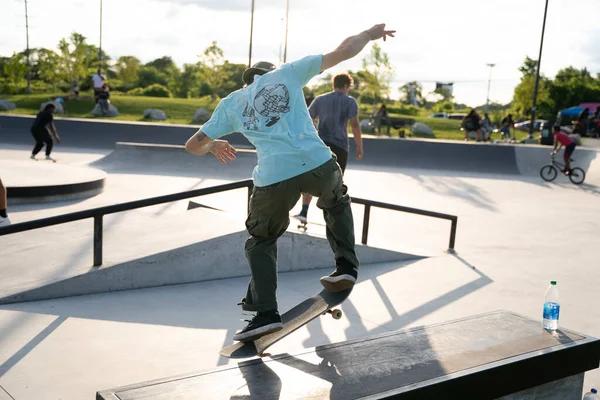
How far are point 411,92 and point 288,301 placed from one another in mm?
80863

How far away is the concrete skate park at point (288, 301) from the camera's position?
10.2ft

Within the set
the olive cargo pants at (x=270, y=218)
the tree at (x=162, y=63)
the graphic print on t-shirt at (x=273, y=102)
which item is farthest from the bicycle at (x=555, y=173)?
the tree at (x=162, y=63)

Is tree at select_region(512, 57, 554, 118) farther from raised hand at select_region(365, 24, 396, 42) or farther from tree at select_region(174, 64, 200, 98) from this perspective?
raised hand at select_region(365, 24, 396, 42)

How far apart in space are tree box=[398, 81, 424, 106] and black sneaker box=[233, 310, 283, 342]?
81999mm

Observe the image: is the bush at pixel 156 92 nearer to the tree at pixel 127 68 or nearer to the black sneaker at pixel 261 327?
the tree at pixel 127 68

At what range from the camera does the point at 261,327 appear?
3.33 metres

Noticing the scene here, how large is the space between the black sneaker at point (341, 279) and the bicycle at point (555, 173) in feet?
42.8

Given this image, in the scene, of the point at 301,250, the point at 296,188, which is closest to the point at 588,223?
the point at 301,250

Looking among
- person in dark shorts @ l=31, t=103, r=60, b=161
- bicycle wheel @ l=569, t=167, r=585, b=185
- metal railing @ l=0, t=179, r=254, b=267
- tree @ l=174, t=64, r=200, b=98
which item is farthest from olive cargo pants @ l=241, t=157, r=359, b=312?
tree @ l=174, t=64, r=200, b=98

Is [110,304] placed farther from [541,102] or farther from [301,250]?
[541,102]

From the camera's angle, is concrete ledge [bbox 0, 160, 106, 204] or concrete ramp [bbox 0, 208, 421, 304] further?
concrete ledge [bbox 0, 160, 106, 204]

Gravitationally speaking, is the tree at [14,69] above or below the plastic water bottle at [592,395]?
above

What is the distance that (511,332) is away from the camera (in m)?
3.83

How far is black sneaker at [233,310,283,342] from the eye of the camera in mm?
3320
